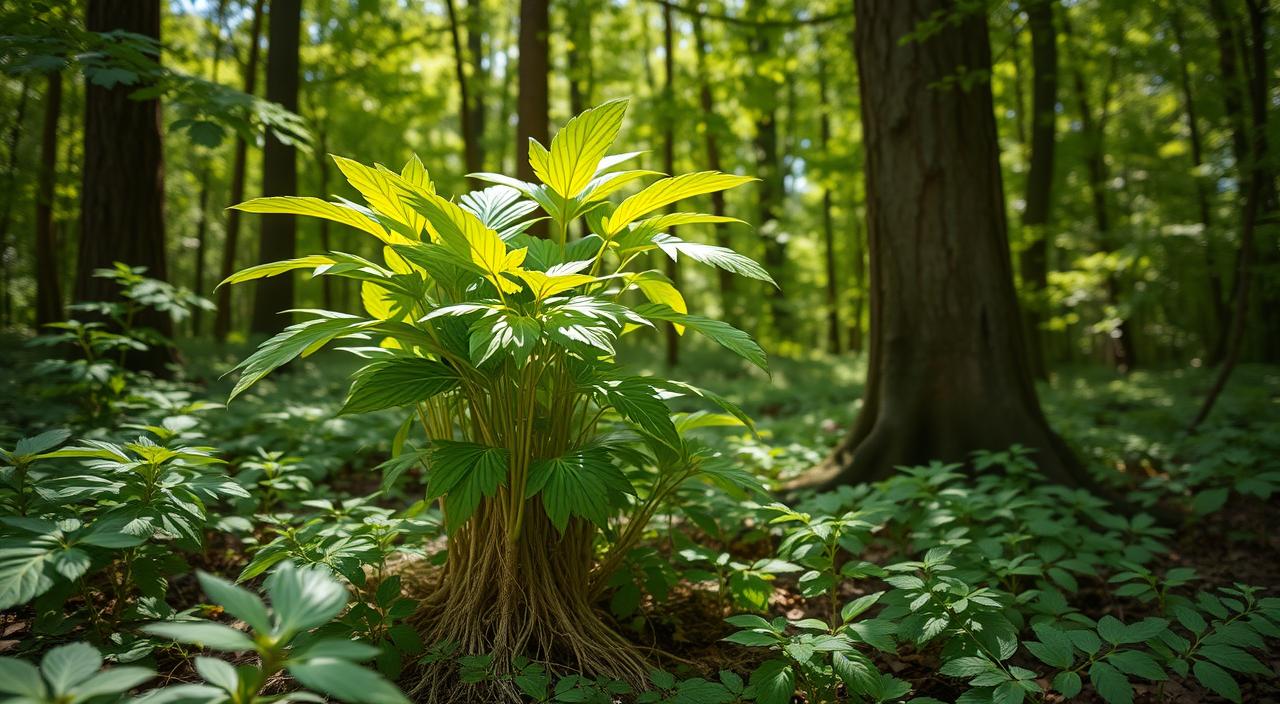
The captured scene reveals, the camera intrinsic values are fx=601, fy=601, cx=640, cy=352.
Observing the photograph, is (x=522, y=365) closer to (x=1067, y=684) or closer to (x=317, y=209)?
(x=317, y=209)

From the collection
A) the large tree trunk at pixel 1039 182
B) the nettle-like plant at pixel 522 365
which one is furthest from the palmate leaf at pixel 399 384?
the large tree trunk at pixel 1039 182

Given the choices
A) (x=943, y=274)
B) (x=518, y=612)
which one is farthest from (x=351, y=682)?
(x=943, y=274)

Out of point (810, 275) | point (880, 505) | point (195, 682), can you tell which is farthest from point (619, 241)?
point (810, 275)

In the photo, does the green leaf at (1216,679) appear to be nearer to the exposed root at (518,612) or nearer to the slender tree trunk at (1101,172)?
the exposed root at (518,612)

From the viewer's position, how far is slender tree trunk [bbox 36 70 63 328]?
8.24 metres

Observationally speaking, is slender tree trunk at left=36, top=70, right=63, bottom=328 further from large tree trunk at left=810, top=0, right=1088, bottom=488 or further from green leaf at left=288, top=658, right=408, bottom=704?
green leaf at left=288, top=658, right=408, bottom=704

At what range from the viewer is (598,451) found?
167 centimetres

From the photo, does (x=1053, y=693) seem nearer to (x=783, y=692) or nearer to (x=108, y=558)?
(x=783, y=692)

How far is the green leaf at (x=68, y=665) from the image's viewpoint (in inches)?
33.7

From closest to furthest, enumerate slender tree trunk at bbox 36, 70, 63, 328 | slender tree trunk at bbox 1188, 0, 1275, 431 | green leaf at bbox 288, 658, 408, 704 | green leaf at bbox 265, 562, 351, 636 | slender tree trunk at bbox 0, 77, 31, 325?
green leaf at bbox 288, 658, 408, 704 < green leaf at bbox 265, 562, 351, 636 < slender tree trunk at bbox 1188, 0, 1275, 431 < slender tree trunk at bbox 0, 77, 31, 325 < slender tree trunk at bbox 36, 70, 63, 328

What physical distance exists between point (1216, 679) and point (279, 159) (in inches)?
378

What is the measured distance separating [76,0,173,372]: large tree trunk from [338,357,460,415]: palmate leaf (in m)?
4.22

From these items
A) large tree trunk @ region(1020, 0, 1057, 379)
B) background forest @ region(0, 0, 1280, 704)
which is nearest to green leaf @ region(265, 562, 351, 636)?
background forest @ region(0, 0, 1280, 704)

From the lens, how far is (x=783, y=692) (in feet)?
4.75
